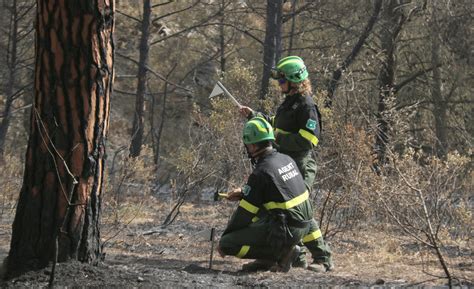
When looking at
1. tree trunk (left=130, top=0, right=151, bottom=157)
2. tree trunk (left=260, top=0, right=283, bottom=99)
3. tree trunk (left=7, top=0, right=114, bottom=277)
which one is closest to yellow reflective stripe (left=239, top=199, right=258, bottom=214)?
tree trunk (left=7, top=0, right=114, bottom=277)

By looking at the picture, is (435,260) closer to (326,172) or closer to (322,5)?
(326,172)

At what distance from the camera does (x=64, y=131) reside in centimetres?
534

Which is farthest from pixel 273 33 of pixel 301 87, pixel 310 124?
pixel 310 124

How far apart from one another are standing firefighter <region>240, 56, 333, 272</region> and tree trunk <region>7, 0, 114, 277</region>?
217cm

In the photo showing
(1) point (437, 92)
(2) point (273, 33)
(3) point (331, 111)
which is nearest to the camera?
(3) point (331, 111)

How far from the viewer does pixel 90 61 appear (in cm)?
536

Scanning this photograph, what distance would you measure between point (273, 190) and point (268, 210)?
8.3 inches

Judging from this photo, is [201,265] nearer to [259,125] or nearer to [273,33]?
[259,125]

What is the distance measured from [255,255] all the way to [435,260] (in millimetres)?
2601

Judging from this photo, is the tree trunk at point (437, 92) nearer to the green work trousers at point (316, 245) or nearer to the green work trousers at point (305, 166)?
the green work trousers at point (305, 166)

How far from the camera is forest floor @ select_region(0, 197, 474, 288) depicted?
18.0 feet

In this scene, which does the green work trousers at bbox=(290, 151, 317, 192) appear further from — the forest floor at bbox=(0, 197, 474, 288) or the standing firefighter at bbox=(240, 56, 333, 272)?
the forest floor at bbox=(0, 197, 474, 288)

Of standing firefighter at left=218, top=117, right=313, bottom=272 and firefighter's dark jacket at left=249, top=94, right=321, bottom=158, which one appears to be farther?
firefighter's dark jacket at left=249, top=94, right=321, bottom=158

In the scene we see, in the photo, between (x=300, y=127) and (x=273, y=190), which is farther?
(x=300, y=127)
